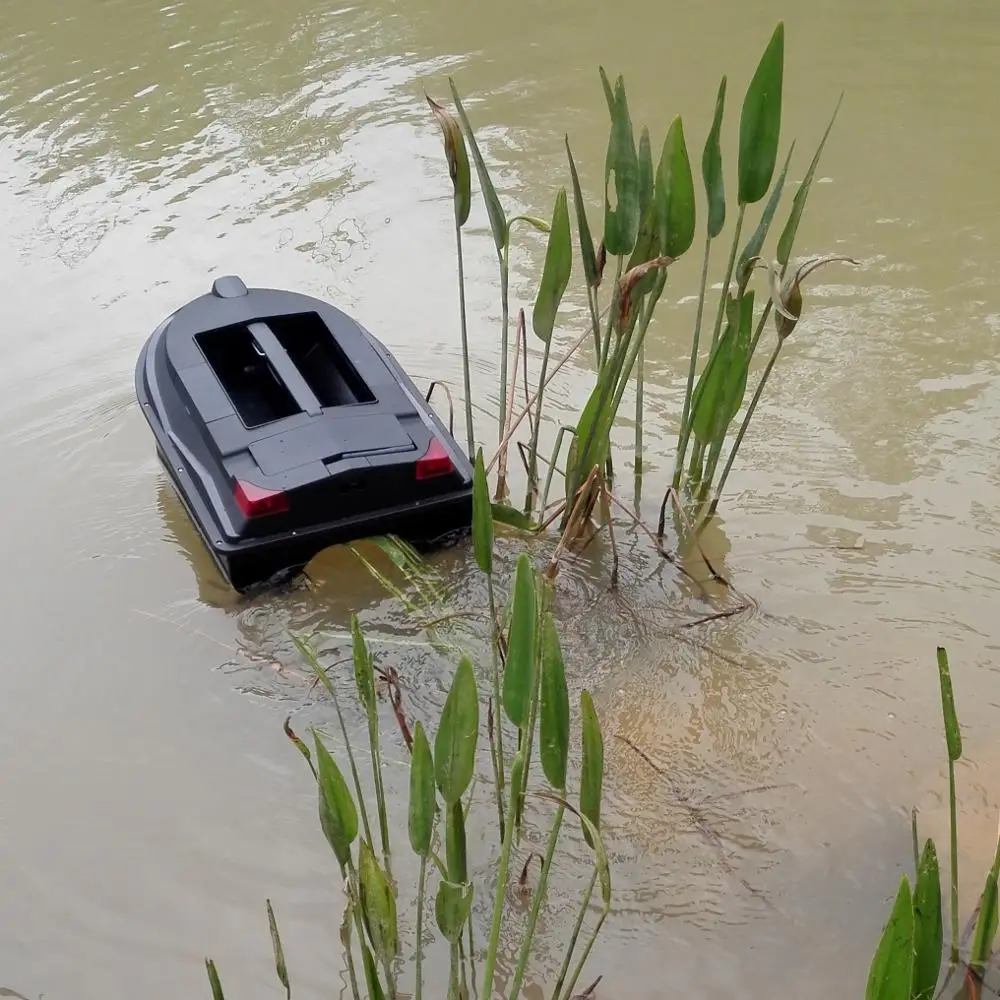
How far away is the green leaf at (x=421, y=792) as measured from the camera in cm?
123

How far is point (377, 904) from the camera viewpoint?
4.21ft

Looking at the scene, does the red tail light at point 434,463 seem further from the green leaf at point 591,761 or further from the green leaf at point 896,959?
the green leaf at point 896,959

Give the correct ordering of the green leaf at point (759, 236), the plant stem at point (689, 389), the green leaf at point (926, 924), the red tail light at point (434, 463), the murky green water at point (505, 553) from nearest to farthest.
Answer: the green leaf at point (926, 924)
the murky green water at point (505, 553)
the green leaf at point (759, 236)
the plant stem at point (689, 389)
the red tail light at point (434, 463)

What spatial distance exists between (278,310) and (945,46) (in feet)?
12.6

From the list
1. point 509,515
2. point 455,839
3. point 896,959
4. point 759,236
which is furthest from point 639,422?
point 896,959

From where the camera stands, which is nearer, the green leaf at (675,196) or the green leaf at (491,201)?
the green leaf at (675,196)

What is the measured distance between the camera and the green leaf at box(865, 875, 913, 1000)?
1.00 meters

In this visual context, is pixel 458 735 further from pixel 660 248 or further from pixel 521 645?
pixel 660 248

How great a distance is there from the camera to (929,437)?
302cm

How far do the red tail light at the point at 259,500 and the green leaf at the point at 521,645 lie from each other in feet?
3.85

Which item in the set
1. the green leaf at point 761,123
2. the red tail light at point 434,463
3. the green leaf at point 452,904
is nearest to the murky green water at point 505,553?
→ the red tail light at point 434,463

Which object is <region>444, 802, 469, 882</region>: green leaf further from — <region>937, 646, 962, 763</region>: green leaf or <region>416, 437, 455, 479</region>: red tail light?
<region>416, 437, 455, 479</region>: red tail light

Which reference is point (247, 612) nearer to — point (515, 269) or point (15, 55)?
point (515, 269)

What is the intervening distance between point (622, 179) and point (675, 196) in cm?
10
